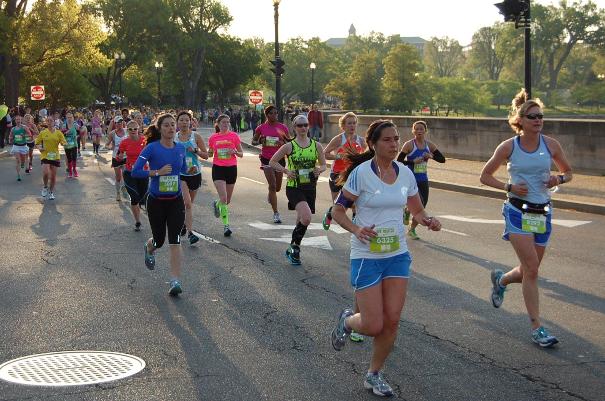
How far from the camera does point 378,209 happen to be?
19.0ft

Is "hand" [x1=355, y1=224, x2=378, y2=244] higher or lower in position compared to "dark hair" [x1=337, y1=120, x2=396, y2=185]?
lower

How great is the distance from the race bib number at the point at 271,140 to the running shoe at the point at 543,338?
801cm

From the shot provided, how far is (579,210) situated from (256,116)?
47368 mm

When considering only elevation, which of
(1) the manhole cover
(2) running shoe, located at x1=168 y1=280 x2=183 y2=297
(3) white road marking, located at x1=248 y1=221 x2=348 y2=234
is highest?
(2) running shoe, located at x1=168 y1=280 x2=183 y2=297

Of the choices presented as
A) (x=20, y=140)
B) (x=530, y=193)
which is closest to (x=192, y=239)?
(x=530, y=193)

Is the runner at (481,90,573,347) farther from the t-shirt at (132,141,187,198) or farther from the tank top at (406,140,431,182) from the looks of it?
the tank top at (406,140,431,182)

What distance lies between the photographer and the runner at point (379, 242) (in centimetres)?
568

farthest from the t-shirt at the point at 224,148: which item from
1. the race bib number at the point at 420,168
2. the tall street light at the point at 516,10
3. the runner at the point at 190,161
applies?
the tall street light at the point at 516,10

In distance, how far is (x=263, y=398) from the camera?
5.71 meters

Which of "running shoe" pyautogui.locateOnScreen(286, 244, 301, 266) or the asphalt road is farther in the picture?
"running shoe" pyautogui.locateOnScreen(286, 244, 301, 266)

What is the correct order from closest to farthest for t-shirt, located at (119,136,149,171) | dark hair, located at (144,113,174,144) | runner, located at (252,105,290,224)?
dark hair, located at (144,113,174,144)
runner, located at (252,105,290,224)
t-shirt, located at (119,136,149,171)

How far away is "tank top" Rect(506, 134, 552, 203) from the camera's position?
7.20m

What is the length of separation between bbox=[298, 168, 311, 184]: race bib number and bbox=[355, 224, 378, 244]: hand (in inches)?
210

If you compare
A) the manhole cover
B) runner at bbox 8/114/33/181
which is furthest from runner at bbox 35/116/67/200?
the manhole cover
